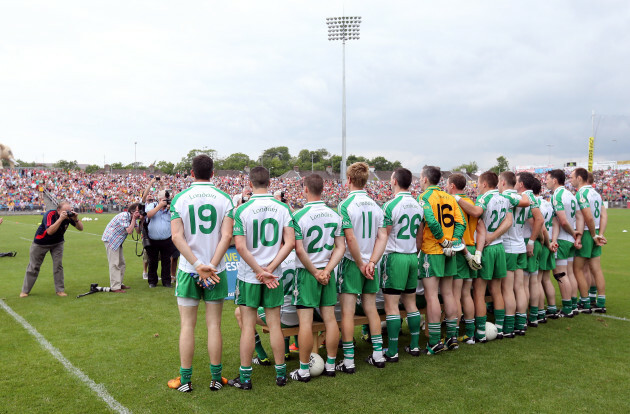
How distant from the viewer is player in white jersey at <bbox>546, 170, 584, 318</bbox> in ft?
23.4

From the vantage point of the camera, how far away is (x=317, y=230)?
4.64 meters

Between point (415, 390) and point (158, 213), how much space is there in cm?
676

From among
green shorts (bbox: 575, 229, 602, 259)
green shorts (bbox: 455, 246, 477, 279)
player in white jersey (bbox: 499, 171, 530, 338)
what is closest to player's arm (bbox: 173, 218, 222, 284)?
green shorts (bbox: 455, 246, 477, 279)

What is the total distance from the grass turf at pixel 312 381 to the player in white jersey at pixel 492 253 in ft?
1.25

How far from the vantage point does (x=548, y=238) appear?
676cm

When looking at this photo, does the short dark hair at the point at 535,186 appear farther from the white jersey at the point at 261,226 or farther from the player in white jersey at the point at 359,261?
the white jersey at the point at 261,226

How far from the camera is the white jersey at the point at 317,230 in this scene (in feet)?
15.1

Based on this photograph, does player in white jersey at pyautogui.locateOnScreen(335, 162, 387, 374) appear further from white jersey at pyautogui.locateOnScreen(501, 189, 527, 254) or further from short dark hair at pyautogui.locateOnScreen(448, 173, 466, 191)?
white jersey at pyautogui.locateOnScreen(501, 189, 527, 254)

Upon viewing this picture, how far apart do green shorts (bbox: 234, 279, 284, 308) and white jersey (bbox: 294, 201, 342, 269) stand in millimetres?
425

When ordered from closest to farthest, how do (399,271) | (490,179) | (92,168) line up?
(399,271) < (490,179) < (92,168)

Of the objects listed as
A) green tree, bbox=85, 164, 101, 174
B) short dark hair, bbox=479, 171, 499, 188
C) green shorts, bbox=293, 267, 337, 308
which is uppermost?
green tree, bbox=85, 164, 101, 174

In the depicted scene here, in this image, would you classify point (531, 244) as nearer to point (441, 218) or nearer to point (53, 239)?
point (441, 218)

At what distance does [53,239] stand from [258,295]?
6060 millimetres

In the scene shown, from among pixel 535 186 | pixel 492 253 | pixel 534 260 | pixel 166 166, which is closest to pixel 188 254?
pixel 492 253
